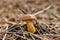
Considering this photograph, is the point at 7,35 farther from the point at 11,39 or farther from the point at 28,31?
the point at 28,31

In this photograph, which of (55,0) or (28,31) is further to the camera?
(55,0)

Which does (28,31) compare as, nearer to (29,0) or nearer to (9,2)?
(9,2)

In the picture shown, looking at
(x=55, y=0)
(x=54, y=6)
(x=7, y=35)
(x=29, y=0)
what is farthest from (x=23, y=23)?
(x=29, y=0)

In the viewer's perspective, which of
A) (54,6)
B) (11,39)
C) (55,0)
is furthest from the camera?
(55,0)

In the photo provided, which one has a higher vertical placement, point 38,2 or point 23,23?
Answer: point 38,2

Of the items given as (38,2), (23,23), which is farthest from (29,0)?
(23,23)

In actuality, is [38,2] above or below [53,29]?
above

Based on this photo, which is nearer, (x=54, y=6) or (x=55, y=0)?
(x=54, y=6)

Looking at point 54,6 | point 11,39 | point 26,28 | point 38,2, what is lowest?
point 11,39

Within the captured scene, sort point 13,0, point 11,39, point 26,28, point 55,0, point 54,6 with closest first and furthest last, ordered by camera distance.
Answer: point 11,39 → point 26,28 → point 54,6 → point 55,0 → point 13,0
